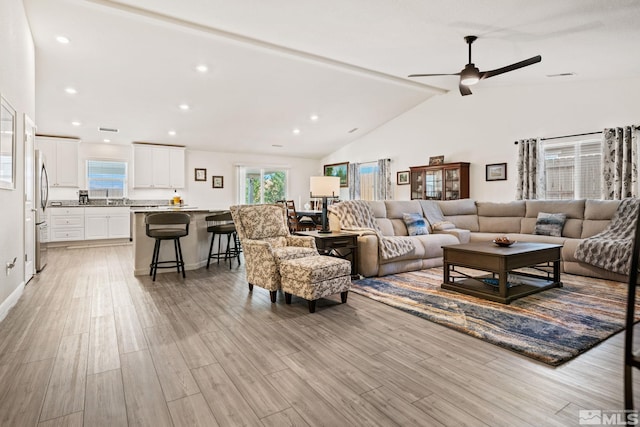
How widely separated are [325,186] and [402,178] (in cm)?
447

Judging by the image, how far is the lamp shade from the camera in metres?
4.34

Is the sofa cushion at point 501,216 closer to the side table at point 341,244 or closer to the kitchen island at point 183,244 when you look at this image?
the side table at point 341,244

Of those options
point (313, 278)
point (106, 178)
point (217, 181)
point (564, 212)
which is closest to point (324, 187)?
point (313, 278)

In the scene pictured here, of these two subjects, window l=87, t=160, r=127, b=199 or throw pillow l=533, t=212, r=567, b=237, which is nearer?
throw pillow l=533, t=212, r=567, b=237

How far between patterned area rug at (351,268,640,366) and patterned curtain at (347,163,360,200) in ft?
18.4

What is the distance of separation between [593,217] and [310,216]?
502 cm

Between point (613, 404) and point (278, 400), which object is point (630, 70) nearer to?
point (613, 404)

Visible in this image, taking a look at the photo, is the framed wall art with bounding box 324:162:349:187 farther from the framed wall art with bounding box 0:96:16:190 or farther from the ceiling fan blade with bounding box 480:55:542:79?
the framed wall art with bounding box 0:96:16:190

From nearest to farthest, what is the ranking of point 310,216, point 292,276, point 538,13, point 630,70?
point 292,276 → point 538,13 → point 630,70 → point 310,216

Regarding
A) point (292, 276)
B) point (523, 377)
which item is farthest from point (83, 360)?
point (523, 377)

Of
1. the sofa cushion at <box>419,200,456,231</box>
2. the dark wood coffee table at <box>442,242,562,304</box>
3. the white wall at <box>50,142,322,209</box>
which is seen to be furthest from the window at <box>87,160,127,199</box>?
the dark wood coffee table at <box>442,242,562,304</box>

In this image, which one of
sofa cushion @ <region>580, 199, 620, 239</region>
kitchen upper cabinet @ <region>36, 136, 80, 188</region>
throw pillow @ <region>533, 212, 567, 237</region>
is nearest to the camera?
sofa cushion @ <region>580, 199, 620, 239</region>

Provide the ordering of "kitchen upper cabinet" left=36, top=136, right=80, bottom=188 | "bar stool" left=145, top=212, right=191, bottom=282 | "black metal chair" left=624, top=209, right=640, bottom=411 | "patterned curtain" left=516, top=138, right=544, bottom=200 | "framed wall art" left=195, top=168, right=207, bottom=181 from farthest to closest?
"framed wall art" left=195, top=168, right=207, bottom=181 < "kitchen upper cabinet" left=36, top=136, right=80, bottom=188 < "patterned curtain" left=516, top=138, right=544, bottom=200 < "bar stool" left=145, top=212, right=191, bottom=282 < "black metal chair" left=624, top=209, right=640, bottom=411

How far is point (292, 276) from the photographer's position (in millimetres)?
3156
